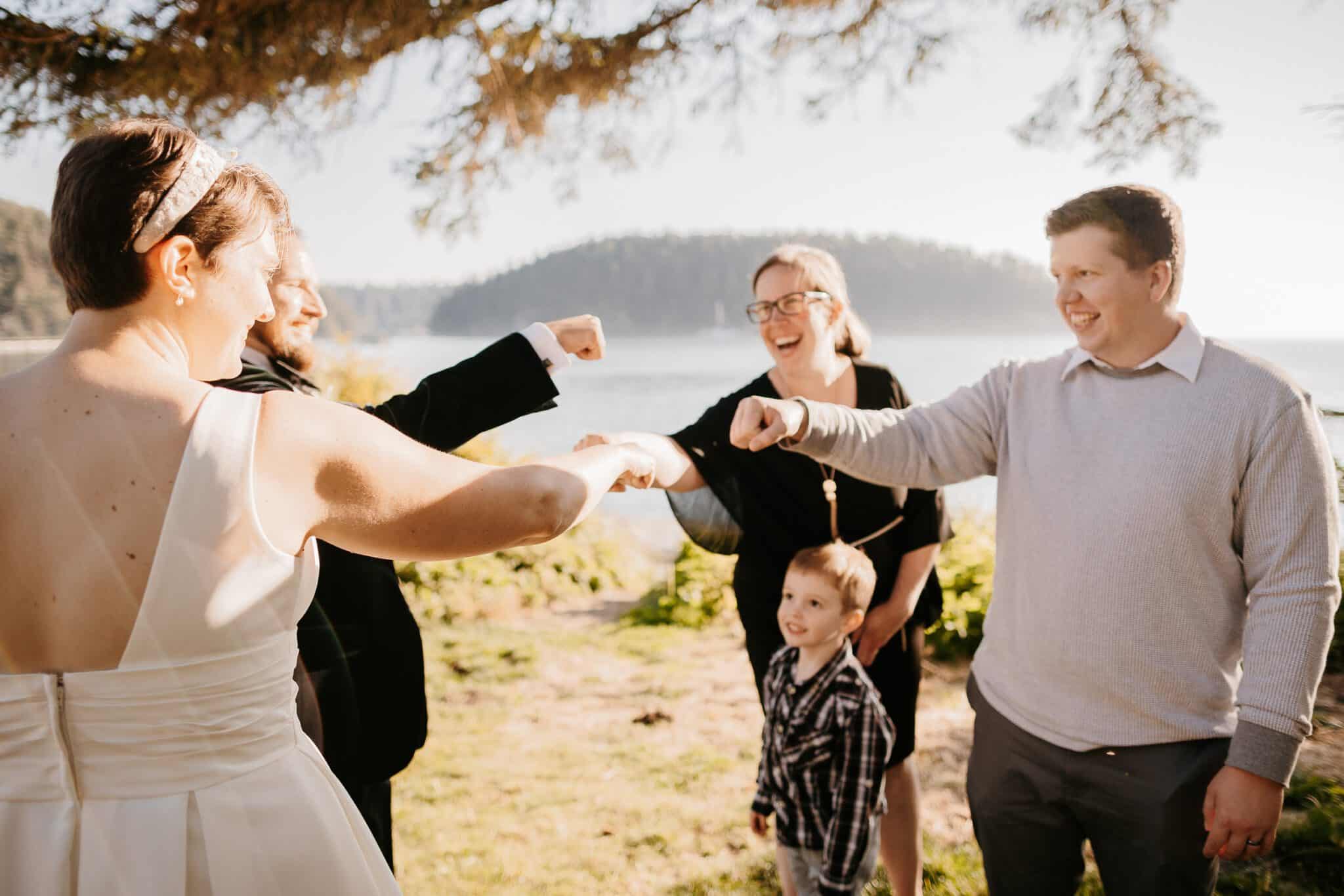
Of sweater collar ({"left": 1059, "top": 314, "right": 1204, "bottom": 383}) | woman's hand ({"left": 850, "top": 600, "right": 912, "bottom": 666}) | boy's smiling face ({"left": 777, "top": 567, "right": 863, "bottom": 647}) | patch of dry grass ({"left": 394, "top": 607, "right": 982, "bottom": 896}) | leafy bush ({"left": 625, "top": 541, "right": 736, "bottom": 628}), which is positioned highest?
sweater collar ({"left": 1059, "top": 314, "right": 1204, "bottom": 383})

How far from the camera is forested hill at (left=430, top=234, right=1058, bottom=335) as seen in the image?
31.0m

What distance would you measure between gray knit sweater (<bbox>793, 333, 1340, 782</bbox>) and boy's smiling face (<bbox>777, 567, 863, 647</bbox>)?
0.48 metres

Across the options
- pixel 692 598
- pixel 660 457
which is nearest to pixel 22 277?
pixel 660 457

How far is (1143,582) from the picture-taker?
75.0 inches

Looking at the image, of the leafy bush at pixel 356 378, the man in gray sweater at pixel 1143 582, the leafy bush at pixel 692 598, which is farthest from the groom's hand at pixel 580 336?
the leafy bush at pixel 356 378

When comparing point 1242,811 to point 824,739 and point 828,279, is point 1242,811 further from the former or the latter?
point 828,279

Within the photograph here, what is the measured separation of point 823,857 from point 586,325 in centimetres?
162

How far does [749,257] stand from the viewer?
31.0m

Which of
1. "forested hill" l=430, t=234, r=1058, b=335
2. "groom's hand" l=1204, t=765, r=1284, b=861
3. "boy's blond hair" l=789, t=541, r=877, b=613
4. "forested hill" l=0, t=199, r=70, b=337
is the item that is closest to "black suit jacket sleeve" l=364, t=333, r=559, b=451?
"boy's blond hair" l=789, t=541, r=877, b=613

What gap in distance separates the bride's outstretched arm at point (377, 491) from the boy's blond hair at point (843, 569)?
3.96 feet

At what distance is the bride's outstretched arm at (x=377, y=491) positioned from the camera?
1228mm

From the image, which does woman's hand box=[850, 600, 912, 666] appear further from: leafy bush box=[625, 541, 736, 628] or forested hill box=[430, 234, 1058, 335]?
forested hill box=[430, 234, 1058, 335]

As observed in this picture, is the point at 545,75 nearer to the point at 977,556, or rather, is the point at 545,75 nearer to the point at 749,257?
the point at 977,556

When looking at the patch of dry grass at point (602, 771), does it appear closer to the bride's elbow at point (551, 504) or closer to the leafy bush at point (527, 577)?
the leafy bush at point (527, 577)
